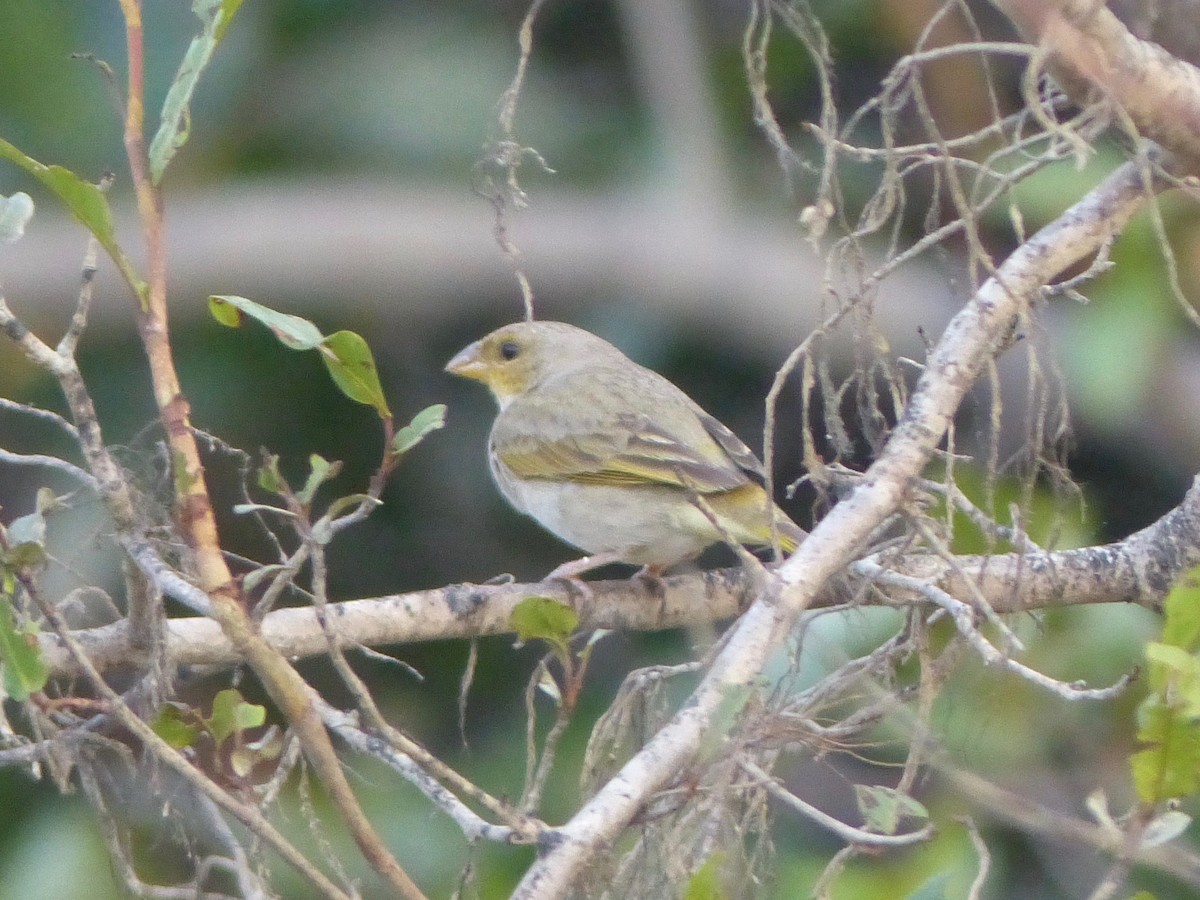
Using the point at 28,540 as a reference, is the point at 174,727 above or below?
below

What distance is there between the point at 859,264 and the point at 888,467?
303 millimetres

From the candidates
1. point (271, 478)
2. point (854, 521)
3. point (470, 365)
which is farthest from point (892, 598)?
point (470, 365)

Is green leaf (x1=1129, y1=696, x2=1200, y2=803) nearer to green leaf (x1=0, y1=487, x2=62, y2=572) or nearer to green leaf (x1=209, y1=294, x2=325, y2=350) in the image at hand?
green leaf (x1=209, y1=294, x2=325, y2=350)

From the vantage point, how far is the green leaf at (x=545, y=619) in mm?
2184

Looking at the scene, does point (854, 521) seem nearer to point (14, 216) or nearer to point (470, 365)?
point (14, 216)

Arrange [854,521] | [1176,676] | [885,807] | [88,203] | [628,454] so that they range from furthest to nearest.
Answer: [628,454], [854,521], [885,807], [88,203], [1176,676]

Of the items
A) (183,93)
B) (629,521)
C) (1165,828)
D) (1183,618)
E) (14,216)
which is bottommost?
(629,521)

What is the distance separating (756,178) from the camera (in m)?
6.47

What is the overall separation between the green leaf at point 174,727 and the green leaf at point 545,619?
0.44m

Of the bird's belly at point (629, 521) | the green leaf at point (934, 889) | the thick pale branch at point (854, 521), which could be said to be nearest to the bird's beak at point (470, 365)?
the bird's belly at point (629, 521)

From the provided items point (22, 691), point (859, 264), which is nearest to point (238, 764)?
point (22, 691)

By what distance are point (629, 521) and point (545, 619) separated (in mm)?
1842

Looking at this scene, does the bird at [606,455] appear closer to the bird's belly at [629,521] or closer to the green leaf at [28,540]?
the bird's belly at [629,521]

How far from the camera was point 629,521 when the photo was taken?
13.2 feet
